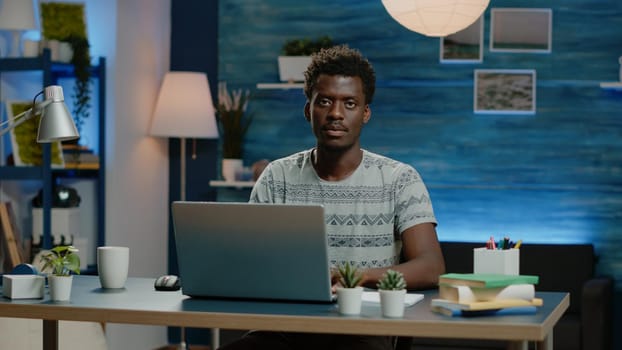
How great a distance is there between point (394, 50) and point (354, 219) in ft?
9.60

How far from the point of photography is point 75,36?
4.77 metres

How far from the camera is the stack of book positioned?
202 centimetres

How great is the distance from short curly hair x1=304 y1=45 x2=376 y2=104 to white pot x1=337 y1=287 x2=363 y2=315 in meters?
0.84

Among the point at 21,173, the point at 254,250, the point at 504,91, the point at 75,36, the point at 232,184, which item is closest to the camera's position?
the point at 254,250

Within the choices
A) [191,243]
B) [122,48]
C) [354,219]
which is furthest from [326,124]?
[122,48]

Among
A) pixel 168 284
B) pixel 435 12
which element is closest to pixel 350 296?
pixel 168 284

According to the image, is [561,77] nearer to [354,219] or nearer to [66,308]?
[354,219]

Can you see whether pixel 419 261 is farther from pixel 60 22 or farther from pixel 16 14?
pixel 60 22

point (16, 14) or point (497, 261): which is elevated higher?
point (16, 14)

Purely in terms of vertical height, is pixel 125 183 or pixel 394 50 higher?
pixel 394 50

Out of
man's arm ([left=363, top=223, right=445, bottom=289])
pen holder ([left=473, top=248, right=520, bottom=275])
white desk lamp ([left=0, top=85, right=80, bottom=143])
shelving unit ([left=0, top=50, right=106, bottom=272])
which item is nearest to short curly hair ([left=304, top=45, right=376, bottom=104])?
man's arm ([left=363, top=223, right=445, bottom=289])

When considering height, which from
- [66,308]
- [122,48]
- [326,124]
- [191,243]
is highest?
[122,48]

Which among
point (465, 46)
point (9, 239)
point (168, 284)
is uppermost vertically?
point (465, 46)

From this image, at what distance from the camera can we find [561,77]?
17.4 ft
